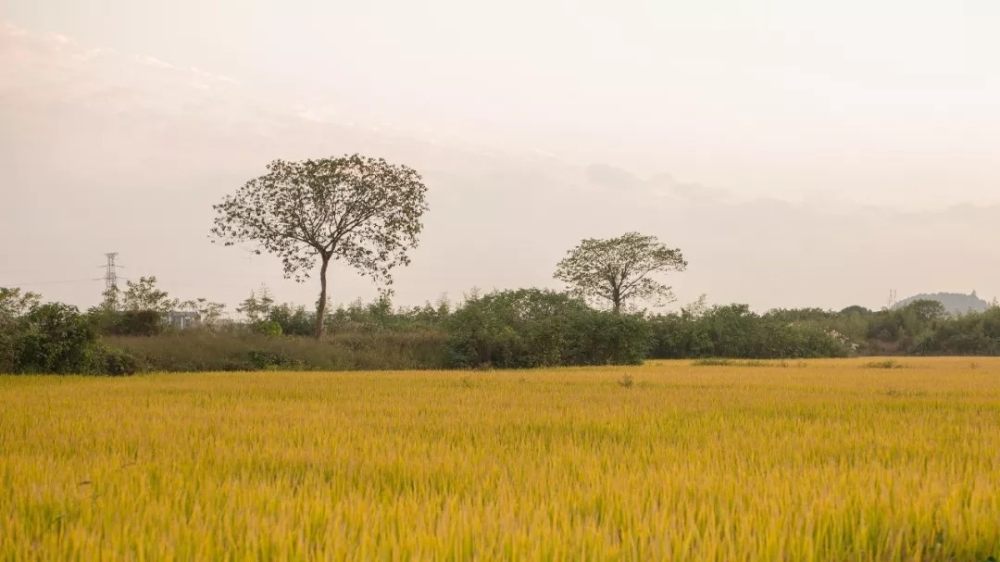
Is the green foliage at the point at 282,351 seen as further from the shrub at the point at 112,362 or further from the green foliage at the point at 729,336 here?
the green foliage at the point at 729,336

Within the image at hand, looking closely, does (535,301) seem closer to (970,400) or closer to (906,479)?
(970,400)

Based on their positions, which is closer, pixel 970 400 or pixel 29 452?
pixel 29 452

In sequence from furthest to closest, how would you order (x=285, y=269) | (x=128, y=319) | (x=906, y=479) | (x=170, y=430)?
(x=285, y=269), (x=128, y=319), (x=170, y=430), (x=906, y=479)

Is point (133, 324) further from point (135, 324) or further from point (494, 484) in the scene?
point (494, 484)

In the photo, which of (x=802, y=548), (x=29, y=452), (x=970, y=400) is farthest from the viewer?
(x=970, y=400)

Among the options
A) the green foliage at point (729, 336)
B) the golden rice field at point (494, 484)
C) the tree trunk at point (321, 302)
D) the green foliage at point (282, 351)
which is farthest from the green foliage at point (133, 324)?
the green foliage at point (729, 336)

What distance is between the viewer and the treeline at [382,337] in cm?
1845

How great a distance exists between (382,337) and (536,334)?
19.1 ft

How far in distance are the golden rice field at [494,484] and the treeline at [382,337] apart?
36.0 ft

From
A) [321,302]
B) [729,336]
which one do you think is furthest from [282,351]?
[729,336]

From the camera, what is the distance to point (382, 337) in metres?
29.3

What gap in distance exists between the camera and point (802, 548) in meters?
2.75

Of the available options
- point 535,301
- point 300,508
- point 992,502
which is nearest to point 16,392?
point 300,508

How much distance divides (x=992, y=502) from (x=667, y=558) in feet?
6.50
